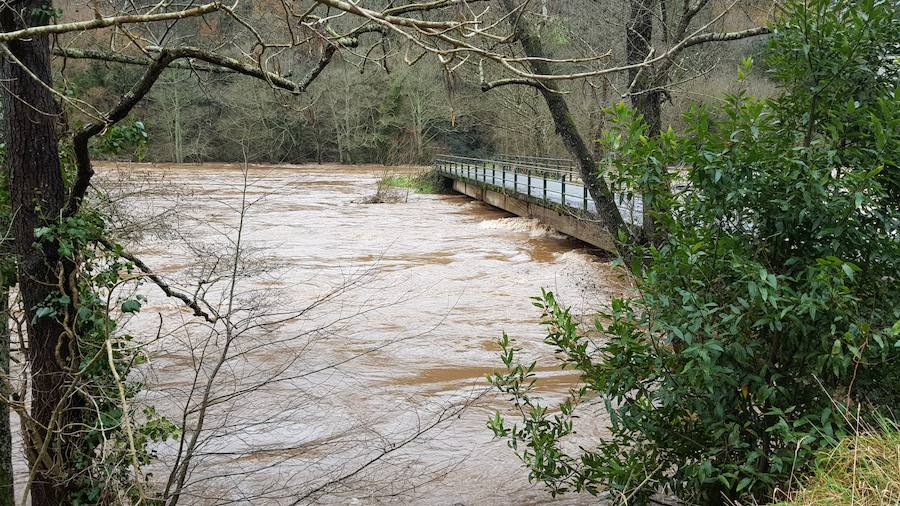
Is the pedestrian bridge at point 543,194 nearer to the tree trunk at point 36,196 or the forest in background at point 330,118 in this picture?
the tree trunk at point 36,196

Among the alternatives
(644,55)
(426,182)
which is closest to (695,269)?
(644,55)

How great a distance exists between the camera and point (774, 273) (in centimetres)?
418

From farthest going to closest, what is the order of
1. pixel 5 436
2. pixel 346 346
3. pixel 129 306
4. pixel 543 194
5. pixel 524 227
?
pixel 524 227 < pixel 543 194 < pixel 346 346 < pixel 5 436 < pixel 129 306

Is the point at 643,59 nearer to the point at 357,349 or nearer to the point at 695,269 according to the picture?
the point at 357,349

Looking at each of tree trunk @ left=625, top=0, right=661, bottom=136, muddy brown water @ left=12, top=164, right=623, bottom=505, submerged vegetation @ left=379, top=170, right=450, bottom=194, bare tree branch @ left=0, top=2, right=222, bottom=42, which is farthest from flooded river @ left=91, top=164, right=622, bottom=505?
submerged vegetation @ left=379, top=170, right=450, bottom=194

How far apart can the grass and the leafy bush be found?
0.23 m

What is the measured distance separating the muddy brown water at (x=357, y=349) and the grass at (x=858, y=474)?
261 centimetres

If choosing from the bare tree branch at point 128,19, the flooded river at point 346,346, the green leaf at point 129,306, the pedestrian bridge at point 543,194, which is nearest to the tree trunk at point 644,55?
the pedestrian bridge at point 543,194

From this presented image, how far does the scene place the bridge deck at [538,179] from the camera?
18.5m

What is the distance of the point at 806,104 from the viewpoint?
14.2ft

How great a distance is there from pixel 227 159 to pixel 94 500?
45.5m

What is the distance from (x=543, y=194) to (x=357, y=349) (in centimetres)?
1139

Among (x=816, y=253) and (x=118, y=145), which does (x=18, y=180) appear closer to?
(x=118, y=145)

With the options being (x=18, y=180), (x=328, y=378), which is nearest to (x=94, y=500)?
(x=18, y=180)
